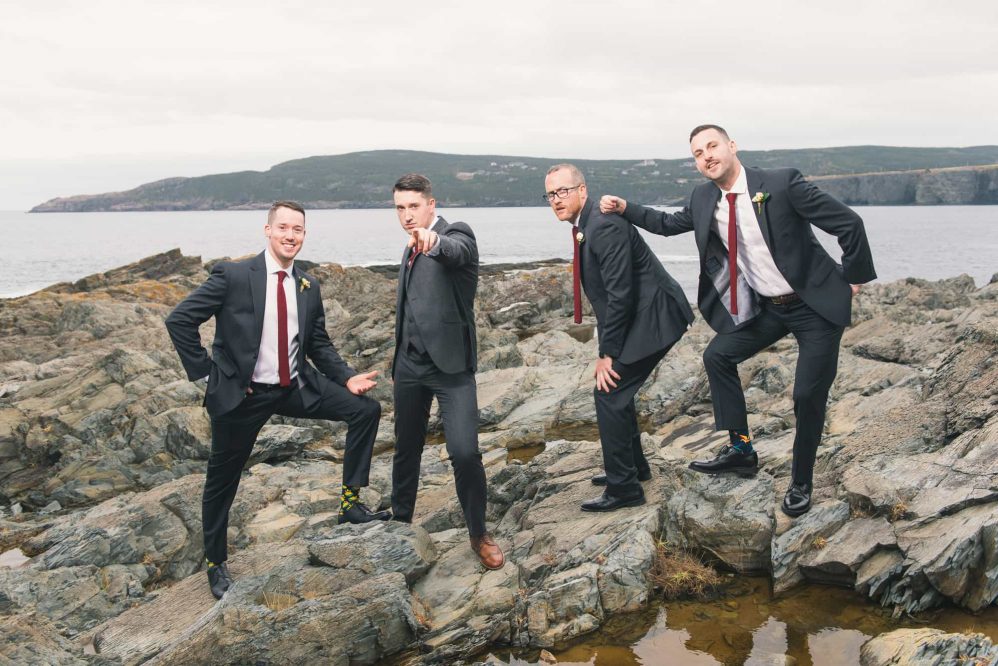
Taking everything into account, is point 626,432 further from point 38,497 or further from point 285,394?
point 38,497

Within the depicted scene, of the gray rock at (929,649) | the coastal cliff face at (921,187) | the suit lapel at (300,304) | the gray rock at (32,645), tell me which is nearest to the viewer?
the gray rock at (929,649)

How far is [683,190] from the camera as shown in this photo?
569 feet

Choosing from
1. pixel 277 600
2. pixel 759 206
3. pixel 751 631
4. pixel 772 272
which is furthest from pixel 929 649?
pixel 277 600

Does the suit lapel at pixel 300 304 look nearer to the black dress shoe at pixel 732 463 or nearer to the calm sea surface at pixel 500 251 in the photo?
the black dress shoe at pixel 732 463

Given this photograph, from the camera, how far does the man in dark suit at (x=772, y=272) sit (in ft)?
20.5

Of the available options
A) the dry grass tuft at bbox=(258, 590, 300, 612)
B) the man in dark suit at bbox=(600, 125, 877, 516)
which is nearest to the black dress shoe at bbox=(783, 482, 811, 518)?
the man in dark suit at bbox=(600, 125, 877, 516)

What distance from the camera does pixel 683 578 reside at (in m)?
6.42

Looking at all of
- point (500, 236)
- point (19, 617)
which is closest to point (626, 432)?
point (19, 617)

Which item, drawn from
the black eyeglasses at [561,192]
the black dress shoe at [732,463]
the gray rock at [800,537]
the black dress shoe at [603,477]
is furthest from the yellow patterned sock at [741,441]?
the black eyeglasses at [561,192]

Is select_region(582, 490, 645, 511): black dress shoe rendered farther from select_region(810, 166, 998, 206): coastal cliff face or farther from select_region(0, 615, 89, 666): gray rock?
select_region(810, 166, 998, 206): coastal cliff face

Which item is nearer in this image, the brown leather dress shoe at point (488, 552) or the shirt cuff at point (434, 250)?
the shirt cuff at point (434, 250)

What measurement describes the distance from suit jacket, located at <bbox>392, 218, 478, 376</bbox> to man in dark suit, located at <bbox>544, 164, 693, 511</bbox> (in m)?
0.96

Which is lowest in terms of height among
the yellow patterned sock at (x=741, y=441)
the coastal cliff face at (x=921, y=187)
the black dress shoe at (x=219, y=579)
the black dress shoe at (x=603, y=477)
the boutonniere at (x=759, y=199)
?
the black dress shoe at (x=219, y=579)

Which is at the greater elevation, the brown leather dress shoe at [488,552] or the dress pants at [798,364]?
the dress pants at [798,364]
